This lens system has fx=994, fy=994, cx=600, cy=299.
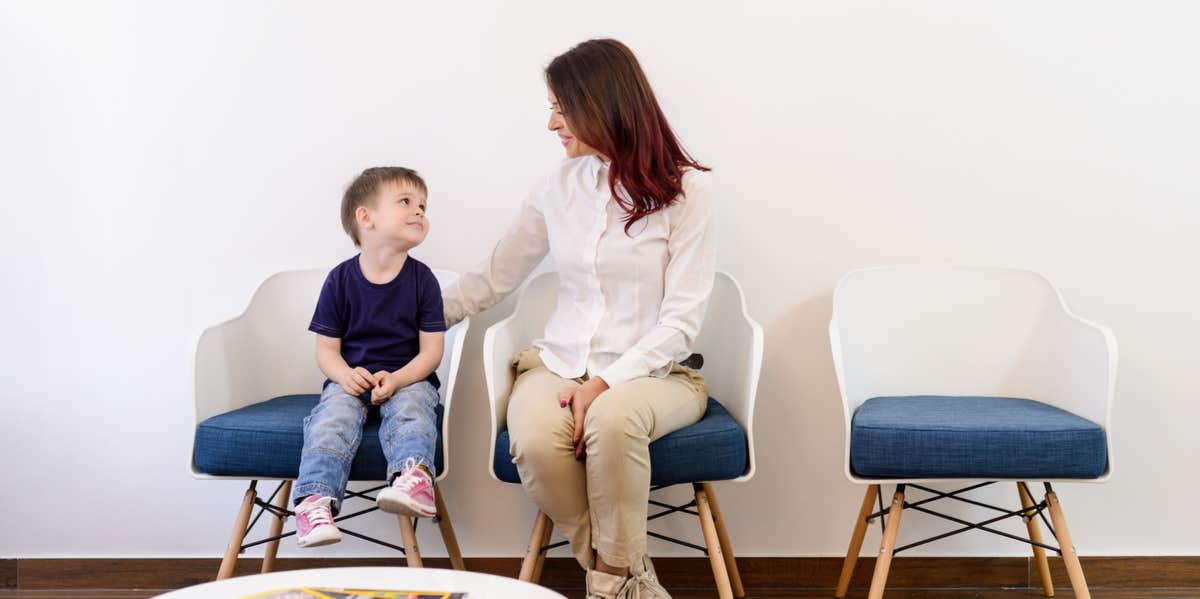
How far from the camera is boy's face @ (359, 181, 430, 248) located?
84.7 inches

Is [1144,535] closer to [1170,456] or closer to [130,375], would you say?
[1170,456]

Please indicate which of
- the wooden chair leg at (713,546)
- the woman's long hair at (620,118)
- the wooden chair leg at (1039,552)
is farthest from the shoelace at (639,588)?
the wooden chair leg at (1039,552)

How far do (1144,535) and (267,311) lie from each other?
2210mm

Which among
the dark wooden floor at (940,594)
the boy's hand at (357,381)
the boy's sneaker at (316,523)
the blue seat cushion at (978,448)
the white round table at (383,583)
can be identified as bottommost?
the dark wooden floor at (940,594)

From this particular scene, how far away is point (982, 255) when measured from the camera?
243 cm

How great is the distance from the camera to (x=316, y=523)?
1.76m

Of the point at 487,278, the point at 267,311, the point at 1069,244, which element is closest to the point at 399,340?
the point at 487,278

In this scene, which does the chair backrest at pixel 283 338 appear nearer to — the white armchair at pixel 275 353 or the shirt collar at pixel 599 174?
the white armchair at pixel 275 353

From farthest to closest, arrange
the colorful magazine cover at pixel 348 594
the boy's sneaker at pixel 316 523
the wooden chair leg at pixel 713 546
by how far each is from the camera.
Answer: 1. the wooden chair leg at pixel 713 546
2. the boy's sneaker at pixel 316 523
3. the colorful magazine cover at pixel 348 594

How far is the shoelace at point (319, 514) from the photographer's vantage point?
1.77m

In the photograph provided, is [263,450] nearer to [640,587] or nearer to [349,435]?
[349,435]

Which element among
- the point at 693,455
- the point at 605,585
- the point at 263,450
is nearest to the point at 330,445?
the point at 263,450

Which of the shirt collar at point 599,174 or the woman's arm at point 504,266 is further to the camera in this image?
the woman's arm at point 504,266

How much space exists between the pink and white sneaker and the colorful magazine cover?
476 millimetres
